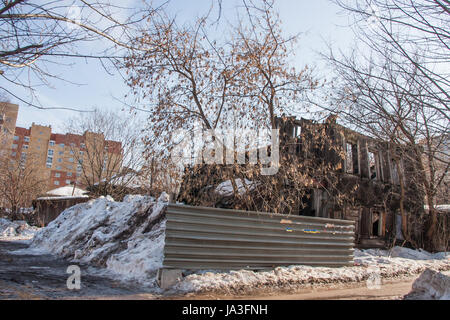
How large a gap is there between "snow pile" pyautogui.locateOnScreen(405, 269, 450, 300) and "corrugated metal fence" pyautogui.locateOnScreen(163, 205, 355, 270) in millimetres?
2696

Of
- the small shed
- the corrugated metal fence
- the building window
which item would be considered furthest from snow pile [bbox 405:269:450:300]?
the small shed

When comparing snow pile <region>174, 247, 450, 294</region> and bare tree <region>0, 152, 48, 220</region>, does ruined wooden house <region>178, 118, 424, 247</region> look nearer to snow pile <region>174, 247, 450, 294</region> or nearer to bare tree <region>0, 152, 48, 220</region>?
snow pile <region>174, 247, 450, 294</region>

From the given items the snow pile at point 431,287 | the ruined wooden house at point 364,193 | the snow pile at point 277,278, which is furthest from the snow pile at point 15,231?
the snow pile at point 431,287

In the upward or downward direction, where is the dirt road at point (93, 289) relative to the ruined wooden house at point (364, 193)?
downward

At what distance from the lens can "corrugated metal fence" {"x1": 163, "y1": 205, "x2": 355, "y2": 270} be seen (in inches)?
230

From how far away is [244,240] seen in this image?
6613mm

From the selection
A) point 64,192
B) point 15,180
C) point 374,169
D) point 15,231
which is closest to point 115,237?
point 15,231

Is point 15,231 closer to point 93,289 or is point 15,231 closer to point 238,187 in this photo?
point 238,187

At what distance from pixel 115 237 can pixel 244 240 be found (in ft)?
14.9

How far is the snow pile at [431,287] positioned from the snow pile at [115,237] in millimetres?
4863

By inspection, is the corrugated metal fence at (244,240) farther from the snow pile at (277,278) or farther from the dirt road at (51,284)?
the dirt road at (51,284)

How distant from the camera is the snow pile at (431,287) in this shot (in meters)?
5.02

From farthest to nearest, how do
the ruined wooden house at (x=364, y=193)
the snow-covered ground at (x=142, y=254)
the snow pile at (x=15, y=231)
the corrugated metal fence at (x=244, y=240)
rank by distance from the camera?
the snow pile at (x=15, y=231), the ruined wooden house at (x=364, y=193), the snow-covered ground at (x=142, y=254), the corrugated metal fence at (x=244, y=240)
